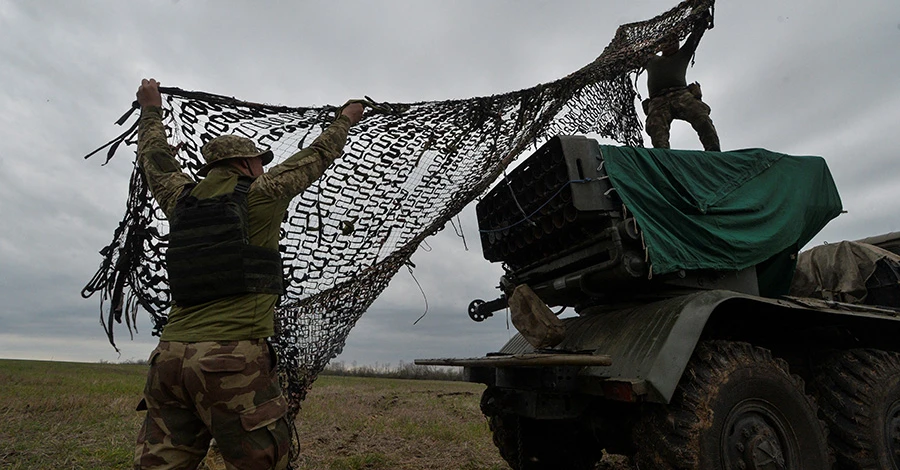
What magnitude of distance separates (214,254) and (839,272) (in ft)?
18.1

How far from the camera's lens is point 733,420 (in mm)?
3395

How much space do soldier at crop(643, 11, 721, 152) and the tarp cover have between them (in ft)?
4.73

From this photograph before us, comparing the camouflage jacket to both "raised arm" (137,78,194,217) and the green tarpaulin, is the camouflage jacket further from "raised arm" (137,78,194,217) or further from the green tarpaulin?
the green tarpaulin

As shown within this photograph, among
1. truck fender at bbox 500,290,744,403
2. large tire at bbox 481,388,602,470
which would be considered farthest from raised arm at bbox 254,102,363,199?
large tire at bbox 481,388,602,470

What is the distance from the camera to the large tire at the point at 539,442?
4836 mm

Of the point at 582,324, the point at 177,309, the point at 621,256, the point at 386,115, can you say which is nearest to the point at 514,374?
the point at 582,324

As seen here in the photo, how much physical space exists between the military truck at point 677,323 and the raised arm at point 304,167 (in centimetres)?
157

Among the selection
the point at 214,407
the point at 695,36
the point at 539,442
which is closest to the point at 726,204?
the point at 695,36

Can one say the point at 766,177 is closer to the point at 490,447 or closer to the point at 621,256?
the point at 621,256

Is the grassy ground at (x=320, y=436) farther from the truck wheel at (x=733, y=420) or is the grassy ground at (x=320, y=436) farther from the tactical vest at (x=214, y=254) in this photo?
the tactical vest at (x=214, y=254)

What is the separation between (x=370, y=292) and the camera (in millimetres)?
4137

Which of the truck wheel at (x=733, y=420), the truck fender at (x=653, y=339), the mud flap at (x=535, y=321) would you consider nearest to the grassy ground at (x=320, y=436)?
the mud flap at (x=535, y=321)

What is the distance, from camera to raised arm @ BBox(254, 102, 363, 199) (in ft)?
8.92

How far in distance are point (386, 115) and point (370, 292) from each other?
4.16 feet
